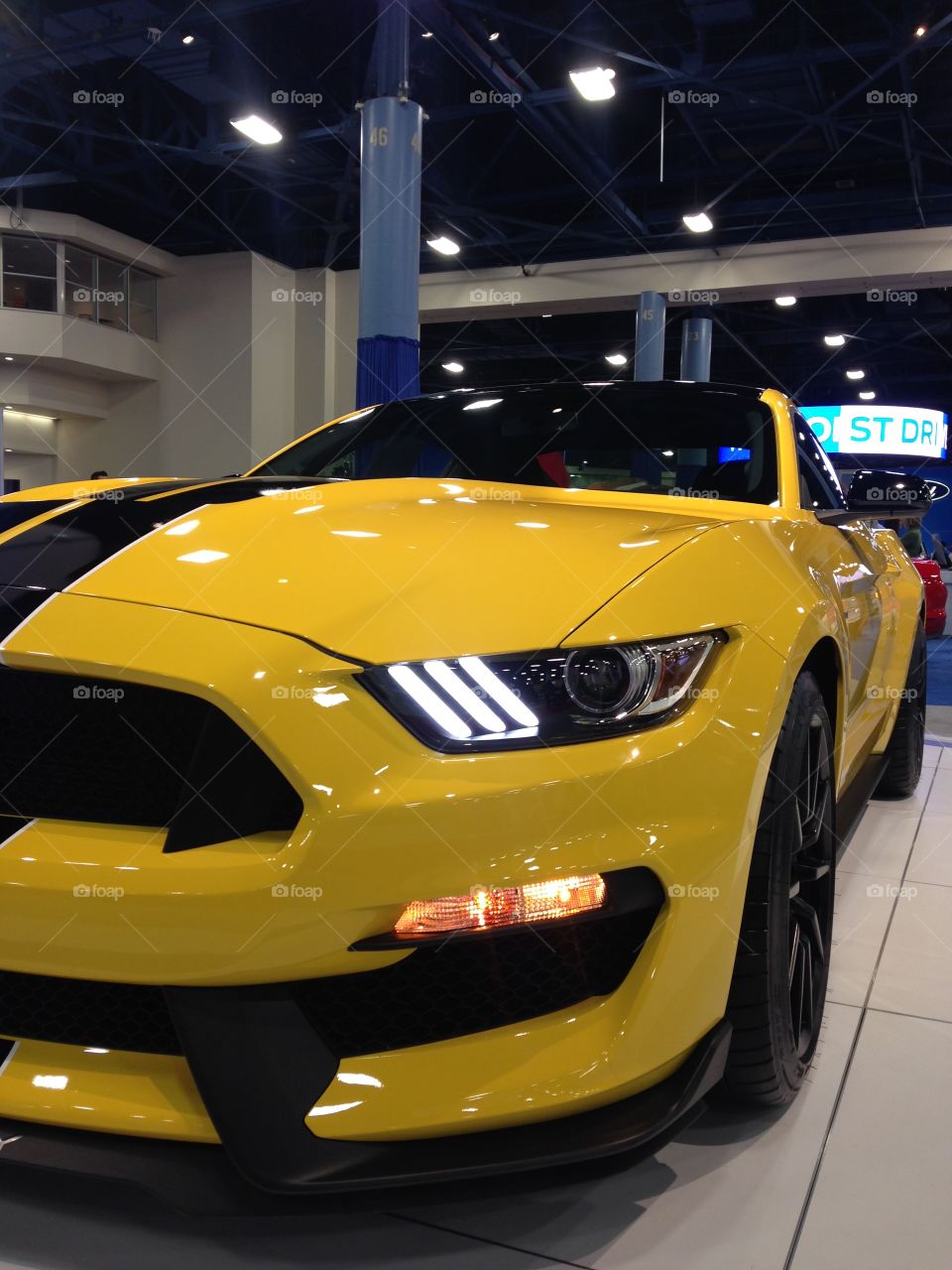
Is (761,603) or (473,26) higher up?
(473,26)

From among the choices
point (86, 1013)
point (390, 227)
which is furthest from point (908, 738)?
point (390, 227)

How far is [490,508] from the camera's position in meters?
1.62

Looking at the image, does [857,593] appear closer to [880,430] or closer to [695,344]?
[695,344]

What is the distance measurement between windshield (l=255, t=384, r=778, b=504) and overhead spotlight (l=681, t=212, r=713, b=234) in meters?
10.9

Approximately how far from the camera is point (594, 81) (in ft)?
29.1

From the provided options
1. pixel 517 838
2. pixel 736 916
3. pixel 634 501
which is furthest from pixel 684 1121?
pixel 634 501

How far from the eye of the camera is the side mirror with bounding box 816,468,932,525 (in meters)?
2.50

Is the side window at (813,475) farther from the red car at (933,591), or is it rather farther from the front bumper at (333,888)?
the red car at (933,591)

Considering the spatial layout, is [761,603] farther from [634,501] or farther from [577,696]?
[634,501]

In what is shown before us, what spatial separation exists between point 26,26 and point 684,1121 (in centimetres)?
1155

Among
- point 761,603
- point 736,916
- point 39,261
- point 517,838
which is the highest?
point 39,261

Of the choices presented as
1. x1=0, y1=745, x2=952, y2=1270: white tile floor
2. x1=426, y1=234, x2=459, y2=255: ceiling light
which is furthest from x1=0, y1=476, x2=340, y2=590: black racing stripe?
x1=426, y1=234, x2=459, y2=255: ceiling light

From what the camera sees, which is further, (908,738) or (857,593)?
(908,738)

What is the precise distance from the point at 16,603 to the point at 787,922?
1148 mm
